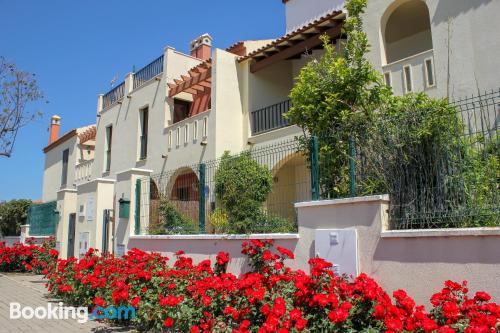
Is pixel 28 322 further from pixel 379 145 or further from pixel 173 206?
pixel 379 145

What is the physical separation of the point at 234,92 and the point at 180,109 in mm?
3645

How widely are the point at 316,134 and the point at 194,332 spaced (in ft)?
12.1

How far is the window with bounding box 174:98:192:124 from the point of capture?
16.8 metres

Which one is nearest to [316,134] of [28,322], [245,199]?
[245,199]

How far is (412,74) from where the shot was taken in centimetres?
954

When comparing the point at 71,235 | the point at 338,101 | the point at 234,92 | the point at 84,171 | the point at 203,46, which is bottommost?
the point at 71,235

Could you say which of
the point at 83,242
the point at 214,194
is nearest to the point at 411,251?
the point at 214,194

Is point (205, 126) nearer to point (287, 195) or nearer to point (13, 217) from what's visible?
point (287, 195)

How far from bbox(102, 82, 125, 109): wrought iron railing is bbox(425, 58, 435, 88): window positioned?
46.4 ft

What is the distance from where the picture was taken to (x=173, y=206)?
9.85m

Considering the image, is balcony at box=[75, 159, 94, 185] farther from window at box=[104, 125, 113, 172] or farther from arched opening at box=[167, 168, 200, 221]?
arched opening at box=[167, 168, 200, 221]

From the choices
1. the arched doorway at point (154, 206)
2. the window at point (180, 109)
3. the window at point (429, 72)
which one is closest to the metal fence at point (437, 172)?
the window at point (429, 72)

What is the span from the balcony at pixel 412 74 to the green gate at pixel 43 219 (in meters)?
12.2

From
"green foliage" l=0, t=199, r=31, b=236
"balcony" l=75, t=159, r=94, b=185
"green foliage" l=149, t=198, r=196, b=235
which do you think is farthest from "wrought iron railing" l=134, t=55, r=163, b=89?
"green foliage" l=0, t=199, r=31, b=236
